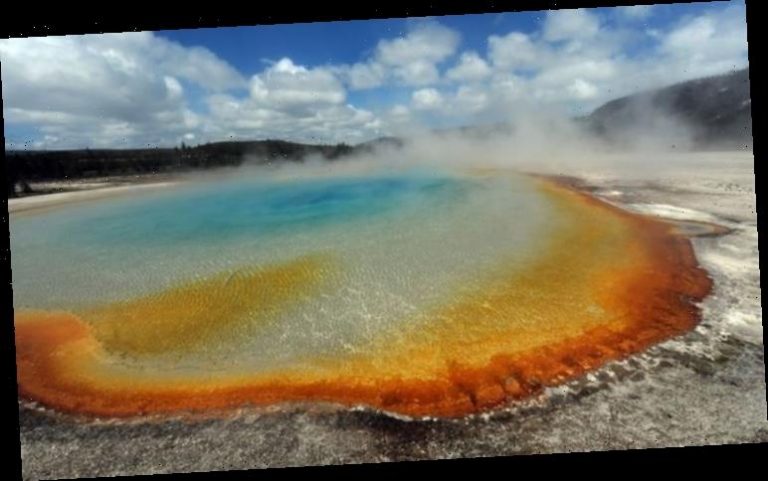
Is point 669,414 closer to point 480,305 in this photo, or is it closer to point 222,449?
point 480,305

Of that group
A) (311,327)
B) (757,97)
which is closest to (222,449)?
(311,327)

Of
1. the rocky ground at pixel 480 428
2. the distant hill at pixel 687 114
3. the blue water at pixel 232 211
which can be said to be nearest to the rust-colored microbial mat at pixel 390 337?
the rocky ground at pixel 480 428

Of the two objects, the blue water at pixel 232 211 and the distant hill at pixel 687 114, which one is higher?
the distant hill at pixel 687 114

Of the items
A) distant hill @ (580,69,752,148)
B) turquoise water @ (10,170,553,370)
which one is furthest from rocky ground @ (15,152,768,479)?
distant hill @ (580,69,752,148)

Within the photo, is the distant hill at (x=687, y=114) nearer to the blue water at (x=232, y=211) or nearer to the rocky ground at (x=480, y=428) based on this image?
the blue water at (x=232, y=211)

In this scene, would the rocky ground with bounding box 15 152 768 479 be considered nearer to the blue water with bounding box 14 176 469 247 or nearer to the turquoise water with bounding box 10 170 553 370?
the turquoise water with bounding box 10 170 553 370

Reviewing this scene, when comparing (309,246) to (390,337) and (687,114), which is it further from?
(687,114)

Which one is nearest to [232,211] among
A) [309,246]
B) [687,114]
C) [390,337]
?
[309,246]
